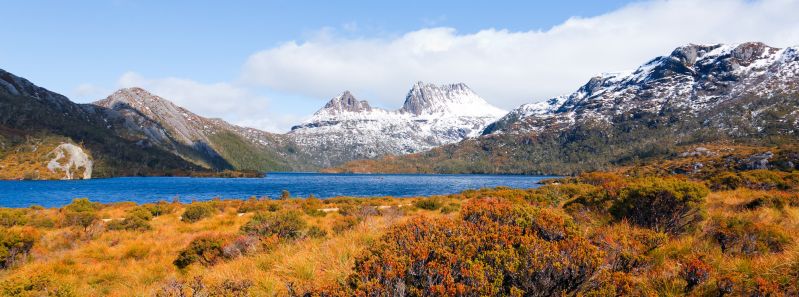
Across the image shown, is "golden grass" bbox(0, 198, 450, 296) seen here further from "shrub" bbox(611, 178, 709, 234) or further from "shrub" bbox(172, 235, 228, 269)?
"shrub" bbox(611, 178, 709, 234)

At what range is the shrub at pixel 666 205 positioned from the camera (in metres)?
12.1

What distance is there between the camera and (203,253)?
1304 centimetres

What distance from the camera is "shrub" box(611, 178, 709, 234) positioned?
39.7 feet

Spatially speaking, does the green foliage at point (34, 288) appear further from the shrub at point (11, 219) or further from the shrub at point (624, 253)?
the shrub at point (11, 219)

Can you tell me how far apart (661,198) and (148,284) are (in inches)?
615

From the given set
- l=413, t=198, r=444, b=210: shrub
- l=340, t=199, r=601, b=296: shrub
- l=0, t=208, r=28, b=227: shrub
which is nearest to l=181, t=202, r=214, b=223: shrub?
l=0, t=208, r=28, b=227: shrub

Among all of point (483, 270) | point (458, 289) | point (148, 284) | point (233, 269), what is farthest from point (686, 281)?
point (148, 284)

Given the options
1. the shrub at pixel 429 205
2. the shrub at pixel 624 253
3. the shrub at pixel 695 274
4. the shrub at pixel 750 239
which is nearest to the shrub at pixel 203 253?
the shrub at pixel 624 253

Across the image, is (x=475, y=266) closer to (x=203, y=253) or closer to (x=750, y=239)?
(x=750, y=239)

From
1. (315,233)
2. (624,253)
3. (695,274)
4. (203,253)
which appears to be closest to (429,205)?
(315,233)

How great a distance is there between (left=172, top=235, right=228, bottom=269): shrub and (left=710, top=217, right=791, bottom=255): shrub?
551 inches

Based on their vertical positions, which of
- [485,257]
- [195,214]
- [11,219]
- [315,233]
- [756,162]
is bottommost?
[756,162]

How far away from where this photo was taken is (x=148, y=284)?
429 inches

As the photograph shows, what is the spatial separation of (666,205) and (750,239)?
3668mm
